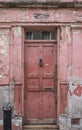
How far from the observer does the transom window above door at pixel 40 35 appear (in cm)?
941

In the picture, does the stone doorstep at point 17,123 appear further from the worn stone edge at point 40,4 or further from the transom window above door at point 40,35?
the worn stone edge at point 40,4

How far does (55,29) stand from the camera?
930 cm

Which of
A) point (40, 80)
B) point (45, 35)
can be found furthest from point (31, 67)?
point (45, 35)

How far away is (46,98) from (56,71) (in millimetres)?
783

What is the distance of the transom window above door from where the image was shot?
30.9 ft

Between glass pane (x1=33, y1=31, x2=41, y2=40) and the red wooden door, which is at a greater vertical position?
glass pane (x1=33, y1=31, x2=41, y2=40)

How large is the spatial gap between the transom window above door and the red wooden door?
0.17 meters

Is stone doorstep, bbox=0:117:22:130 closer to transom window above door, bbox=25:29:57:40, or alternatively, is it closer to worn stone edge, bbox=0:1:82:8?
transom window above door, bbox=25:29:57:40

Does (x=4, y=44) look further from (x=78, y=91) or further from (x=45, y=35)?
(x=78, y=91)

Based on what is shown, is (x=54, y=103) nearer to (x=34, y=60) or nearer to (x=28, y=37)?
(x=34, y=60)

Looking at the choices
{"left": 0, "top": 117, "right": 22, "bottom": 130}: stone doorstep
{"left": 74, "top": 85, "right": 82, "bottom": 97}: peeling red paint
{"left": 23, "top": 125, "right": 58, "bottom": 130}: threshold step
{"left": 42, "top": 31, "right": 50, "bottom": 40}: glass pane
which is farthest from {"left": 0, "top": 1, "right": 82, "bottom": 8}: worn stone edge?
{"left": 23, "top": 125, "right": 58, "bottom": 130}: threshold step

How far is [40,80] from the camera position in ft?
30.8

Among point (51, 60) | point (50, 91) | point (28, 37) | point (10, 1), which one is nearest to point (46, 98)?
point (50, 91)

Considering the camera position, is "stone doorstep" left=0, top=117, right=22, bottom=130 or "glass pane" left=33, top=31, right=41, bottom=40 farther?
"glass pane" left=33, top=31, right=41, bottom=40
